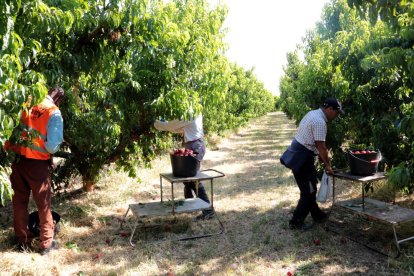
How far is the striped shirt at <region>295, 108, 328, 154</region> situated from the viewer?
518 centimetres

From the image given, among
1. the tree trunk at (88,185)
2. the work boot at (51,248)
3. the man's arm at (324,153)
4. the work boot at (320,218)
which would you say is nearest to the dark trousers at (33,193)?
the work boot at (51,248)

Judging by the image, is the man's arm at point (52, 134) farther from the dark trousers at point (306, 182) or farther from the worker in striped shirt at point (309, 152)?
the dark trousers at point (306, 182)

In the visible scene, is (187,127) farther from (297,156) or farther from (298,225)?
(298,225)

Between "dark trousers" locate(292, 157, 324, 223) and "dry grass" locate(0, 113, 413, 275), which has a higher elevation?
"dark trousers" locate(292, 157, 324, 223)

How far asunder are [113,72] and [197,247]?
2.73m

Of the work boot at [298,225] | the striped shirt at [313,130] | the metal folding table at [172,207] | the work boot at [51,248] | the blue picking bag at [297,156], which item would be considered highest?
the striped shirt at [313,130]

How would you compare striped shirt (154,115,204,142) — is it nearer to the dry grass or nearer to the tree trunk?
the dry grass

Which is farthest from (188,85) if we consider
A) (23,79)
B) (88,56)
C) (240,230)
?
(23,79)

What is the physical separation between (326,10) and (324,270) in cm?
1789

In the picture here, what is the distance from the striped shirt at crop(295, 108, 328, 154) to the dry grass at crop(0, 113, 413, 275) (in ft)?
4.07

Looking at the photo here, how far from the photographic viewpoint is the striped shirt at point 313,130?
5.18 metres

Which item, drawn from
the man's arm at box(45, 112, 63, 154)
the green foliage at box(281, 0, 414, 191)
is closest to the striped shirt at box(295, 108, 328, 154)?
the green foliage at box(281, 0, 414, 191)

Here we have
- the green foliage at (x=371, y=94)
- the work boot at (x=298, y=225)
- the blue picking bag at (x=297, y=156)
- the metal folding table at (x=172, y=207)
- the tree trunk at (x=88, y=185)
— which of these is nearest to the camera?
the green foliage at (x=371, y=94)

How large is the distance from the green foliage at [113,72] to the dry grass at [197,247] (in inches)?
44.1
